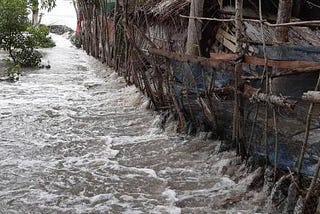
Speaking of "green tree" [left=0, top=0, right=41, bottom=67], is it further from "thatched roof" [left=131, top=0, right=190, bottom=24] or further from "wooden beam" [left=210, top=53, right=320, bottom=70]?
"wooden beam" [left=210, top=53, right=320, bottom=70]

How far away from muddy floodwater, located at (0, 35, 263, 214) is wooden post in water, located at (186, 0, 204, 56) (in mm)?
1313

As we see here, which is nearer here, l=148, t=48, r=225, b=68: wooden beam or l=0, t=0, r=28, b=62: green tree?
l=148, t=48, r=225, b=68: wooden beam

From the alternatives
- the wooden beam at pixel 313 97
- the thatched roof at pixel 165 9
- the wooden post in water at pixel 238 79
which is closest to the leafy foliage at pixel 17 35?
the thatched roof at pixel 165 9

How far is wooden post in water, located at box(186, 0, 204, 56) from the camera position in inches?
270

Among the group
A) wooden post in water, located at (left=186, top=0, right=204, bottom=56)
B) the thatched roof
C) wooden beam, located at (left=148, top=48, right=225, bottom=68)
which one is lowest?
wooden beam, located at (left=148, top=48, right=225, bottom=68)

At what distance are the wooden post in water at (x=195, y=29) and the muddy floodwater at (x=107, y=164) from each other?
131cm

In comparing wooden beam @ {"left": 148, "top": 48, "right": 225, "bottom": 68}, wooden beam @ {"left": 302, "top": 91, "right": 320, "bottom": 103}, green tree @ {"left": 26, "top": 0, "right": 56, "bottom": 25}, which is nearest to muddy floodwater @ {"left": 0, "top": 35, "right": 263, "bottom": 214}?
wooden beam @ {"left": 148, "top": 48, "right": 225, "bottom": 68}

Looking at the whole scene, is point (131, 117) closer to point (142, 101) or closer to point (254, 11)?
point (142, 101)

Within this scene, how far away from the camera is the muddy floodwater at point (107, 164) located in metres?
4.37

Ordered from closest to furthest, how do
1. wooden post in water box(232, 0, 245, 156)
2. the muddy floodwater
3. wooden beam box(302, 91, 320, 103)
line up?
wooden beam box(302, 91, 320, 103)
the muddy floodwater
wooden post in water box(232, 0, 245, 156)

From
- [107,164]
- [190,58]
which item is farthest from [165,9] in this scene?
[107,164]

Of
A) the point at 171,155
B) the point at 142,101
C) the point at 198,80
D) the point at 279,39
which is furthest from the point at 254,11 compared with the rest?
the point at 171,155

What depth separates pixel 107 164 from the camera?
552 cm

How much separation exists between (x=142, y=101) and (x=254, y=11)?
284 cm
